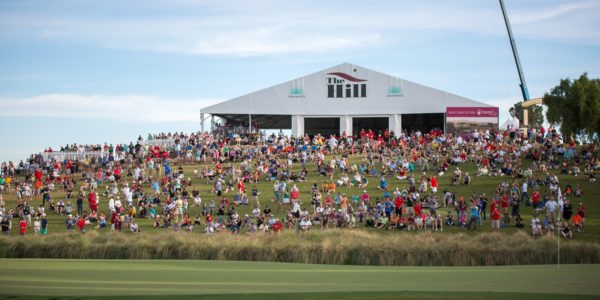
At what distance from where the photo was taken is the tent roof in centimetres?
5419

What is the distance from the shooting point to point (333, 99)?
5553 cm

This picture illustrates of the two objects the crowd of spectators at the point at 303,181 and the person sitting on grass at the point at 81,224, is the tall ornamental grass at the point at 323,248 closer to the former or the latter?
the crowd of spectators at the point at 303,181

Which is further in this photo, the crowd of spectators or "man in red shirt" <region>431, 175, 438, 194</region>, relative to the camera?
"man in red shirt" <region>431, 175, 438, 194</region>

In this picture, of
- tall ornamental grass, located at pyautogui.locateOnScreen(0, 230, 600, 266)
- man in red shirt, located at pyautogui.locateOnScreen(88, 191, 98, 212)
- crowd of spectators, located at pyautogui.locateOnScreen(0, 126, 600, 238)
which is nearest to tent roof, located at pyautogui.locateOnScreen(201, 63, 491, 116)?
crowd of spectators, located at pyautogui.locateOnScreen(0, 126, 600, 238)

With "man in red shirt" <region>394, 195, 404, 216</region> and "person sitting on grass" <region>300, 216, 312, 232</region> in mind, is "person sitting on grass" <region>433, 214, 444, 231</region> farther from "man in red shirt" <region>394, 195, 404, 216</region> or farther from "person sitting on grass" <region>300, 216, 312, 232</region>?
"person sitting on grass" <region>300, 216, 312, 232</region>

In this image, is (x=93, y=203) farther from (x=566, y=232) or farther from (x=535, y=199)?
(x=566, y=232)

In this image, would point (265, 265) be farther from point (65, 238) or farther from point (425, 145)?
point (425, 145)

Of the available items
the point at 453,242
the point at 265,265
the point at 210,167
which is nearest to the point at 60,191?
the point at 210,167

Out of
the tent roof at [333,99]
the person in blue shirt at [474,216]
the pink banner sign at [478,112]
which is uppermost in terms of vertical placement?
the tent roof at [333,99]

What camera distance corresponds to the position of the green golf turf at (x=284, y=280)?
17250 millimetres

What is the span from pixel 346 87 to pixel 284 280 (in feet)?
119

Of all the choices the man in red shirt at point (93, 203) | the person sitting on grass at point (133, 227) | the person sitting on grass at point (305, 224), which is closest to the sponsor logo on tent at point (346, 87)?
the man in red shirt at point (93, 203)

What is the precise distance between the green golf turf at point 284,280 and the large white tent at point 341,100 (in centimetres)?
3125

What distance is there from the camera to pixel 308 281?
65.6 ft
